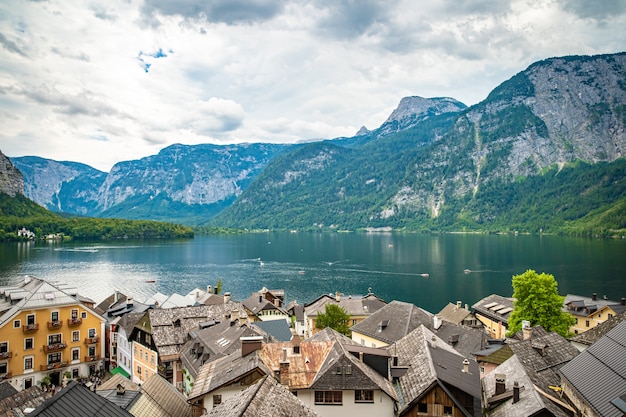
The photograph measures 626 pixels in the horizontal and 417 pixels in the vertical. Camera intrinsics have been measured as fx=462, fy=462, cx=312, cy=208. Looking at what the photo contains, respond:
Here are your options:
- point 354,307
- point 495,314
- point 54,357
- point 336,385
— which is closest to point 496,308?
point 495,314

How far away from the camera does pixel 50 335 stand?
1860 inches

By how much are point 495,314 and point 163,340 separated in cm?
5800

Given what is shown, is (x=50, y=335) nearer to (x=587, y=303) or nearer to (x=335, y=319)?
(x=335, y=319)

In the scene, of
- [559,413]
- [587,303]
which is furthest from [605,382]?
[587,303]

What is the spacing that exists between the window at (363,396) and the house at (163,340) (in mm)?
22744

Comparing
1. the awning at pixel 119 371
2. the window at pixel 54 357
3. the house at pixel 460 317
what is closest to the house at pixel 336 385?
the awning at pixel 119 371

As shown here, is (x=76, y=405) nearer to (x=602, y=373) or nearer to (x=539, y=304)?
(x=602, y=373)

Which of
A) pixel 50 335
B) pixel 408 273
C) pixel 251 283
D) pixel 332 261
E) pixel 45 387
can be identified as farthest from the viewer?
pixel 332 261

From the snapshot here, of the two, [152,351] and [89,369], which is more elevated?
[152,351]

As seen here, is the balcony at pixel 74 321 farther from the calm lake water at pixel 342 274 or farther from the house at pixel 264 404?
the calm lake water at pixel 342 274

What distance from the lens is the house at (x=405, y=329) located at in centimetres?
4988

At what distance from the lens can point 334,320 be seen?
6134 cm

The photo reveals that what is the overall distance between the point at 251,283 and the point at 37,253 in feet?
377

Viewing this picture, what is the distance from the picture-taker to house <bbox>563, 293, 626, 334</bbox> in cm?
7244
